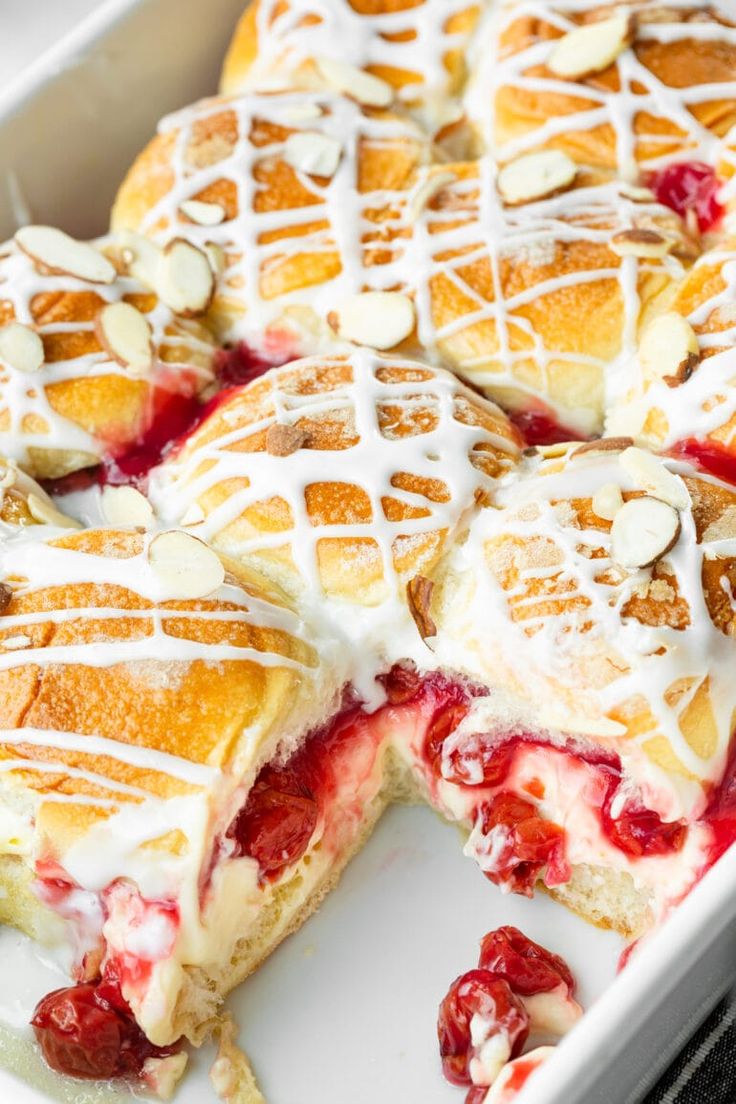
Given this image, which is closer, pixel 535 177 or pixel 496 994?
pixel 496 994

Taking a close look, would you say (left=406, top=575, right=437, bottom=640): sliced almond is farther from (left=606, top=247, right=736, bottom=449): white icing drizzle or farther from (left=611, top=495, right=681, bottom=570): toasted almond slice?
(left=606, top=247, right=736, bottom=449): white icing drizzle

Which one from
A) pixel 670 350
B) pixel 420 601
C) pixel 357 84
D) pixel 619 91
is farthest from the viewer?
pixel 357 84

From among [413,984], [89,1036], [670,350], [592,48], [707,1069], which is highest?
[592,48]

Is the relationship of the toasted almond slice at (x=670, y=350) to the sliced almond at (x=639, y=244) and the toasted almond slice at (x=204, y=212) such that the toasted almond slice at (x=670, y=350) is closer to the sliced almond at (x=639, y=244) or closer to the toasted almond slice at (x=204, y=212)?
the sliced almond at (x=639, y=244)

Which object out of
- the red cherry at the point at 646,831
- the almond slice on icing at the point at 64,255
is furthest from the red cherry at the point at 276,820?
the almond slice on icing at the point at 64,255

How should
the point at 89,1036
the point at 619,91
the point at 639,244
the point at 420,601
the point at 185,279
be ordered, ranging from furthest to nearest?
the point at 619,91
the point at 185,279
the point at 639,244
the point at 420,601
the point at 89,1036

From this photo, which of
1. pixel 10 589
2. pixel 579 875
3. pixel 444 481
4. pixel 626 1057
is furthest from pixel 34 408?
pixel 626 1057

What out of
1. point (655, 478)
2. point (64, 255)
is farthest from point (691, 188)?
point (64, 255)

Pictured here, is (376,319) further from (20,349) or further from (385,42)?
(385,42)
